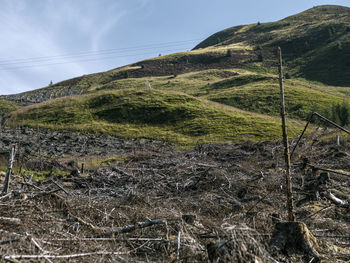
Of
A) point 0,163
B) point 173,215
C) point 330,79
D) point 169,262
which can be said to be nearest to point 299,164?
point 173,215

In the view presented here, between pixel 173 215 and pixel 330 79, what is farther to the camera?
pixel 330 79

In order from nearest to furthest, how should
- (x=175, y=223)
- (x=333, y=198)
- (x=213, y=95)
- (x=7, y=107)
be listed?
(x=175, y=223) < (x=333, y=198) < (x=7, y=107) < (x=213, y=95)

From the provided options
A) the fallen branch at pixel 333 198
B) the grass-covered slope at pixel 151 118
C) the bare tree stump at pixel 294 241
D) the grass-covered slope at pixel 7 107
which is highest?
the grass-covered slope at pixel 7 107

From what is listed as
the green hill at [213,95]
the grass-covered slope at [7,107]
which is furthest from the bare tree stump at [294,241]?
the grass-covered slope at [7,107]

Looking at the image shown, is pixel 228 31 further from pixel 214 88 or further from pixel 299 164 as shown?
pixel 299 164

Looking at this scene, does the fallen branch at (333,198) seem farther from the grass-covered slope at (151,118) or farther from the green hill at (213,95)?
the grass-covered slope at (151,118)

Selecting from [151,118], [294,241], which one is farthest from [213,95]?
[294,241]

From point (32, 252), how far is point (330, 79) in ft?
291

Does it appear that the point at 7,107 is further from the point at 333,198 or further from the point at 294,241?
the point at 294,241

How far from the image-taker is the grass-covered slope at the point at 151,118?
3597cm

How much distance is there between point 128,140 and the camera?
34.1 metres

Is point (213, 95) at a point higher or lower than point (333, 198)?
lower

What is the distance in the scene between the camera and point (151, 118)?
142 ft

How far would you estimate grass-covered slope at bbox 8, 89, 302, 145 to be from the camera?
3597cm
